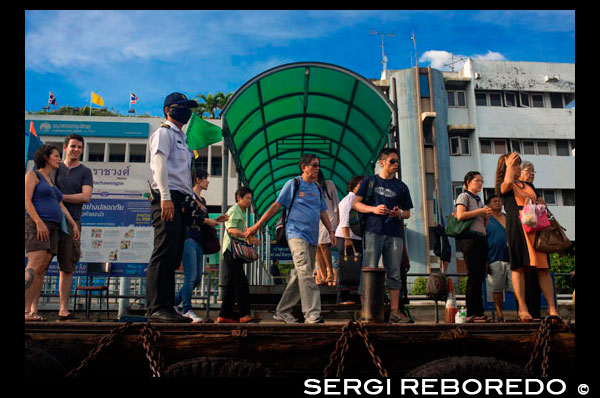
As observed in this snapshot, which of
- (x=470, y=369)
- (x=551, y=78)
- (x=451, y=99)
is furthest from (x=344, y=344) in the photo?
(x=551, y=78)

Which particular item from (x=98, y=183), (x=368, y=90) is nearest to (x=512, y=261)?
(x=368, y=90)

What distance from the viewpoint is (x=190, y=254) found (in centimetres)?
613

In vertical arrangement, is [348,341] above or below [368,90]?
below

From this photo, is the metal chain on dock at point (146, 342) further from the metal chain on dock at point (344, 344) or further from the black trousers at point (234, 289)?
the black trousers at point (234, 289)

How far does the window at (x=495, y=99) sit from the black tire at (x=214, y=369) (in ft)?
112

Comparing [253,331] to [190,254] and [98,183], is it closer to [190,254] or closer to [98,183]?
[190,254]

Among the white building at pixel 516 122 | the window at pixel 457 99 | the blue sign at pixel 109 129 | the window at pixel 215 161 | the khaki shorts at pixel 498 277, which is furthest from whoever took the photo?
the window at pixel 215 161

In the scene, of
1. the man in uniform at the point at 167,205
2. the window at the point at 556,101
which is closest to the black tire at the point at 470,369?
the man in uniform at the point at 167,205

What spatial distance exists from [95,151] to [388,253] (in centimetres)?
3723

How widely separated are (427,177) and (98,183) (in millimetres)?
25016

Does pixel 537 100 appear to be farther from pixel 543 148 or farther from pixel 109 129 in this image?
pixel 109 129

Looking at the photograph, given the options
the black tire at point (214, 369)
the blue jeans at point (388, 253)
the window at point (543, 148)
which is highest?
the window at point (543, 148)

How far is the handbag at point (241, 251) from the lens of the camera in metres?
6.04

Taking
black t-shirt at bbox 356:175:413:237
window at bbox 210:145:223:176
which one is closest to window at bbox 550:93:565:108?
window at bbox 210:145:223:176
